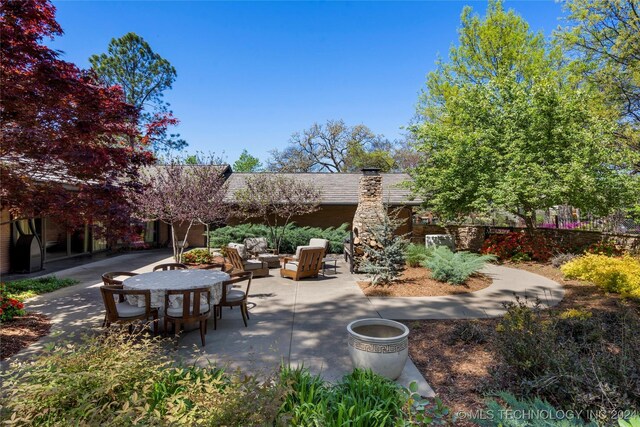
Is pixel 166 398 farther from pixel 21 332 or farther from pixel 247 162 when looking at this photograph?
pixel 247 162

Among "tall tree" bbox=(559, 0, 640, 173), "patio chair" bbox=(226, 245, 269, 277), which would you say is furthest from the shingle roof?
"tall tree" bbox=(559, 0, 640, 173)

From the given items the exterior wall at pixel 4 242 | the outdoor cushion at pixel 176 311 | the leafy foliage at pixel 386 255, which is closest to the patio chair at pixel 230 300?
the outdoor cushion at pixel 176 311

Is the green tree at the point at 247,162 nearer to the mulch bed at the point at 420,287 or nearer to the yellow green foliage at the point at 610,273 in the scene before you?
the mulch bed at the point at 420,287

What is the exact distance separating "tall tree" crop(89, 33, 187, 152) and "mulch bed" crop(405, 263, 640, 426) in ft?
83.5

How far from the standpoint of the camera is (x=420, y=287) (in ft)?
27.9

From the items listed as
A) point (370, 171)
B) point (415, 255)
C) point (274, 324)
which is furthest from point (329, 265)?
point (274, 324)

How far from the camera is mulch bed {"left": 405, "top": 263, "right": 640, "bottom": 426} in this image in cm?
347

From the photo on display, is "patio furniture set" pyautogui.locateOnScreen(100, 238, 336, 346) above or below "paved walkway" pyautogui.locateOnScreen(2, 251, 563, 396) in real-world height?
above

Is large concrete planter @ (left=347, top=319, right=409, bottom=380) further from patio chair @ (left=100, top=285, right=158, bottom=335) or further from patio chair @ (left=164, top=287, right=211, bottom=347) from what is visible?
patio chair @ (left=100, top=285, right=158, bottom=335)

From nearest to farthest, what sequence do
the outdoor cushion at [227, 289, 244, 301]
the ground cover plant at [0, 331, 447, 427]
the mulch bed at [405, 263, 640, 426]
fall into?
1. the ground cover plant at [0, 331, 447, 427]
2. the mulch bed at [405, 263, 640, 426]
3. the outdoor cushion at [227, 289, 244, 301]

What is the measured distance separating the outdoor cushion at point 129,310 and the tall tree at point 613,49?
1691 cm

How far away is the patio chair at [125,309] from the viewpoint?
4730 mm

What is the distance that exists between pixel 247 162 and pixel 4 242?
1615 inches

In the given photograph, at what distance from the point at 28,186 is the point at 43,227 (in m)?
9.20
